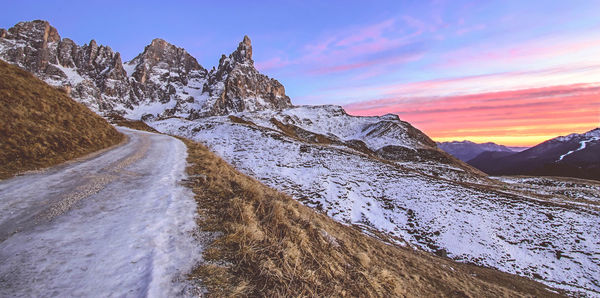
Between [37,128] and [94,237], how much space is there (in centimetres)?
1330

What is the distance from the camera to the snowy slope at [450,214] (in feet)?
53.7

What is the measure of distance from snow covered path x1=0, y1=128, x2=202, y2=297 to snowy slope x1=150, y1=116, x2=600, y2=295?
14604mm

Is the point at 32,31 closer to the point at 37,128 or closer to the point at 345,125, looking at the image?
the point at 345,125

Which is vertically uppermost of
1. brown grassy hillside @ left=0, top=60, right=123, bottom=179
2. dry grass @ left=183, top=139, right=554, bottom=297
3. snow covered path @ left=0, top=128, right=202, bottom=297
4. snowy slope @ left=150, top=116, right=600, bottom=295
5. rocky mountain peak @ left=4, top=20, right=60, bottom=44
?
rocky mountain peak @ left=4, top=20, right=60, bottom=44

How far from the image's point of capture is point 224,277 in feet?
11.7

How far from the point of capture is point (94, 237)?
14.9ft

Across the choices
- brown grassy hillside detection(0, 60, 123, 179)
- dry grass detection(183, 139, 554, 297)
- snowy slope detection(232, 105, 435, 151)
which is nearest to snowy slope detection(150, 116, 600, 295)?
dry grass detection(183, 139, 554, 297)

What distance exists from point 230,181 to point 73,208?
4.31 meters

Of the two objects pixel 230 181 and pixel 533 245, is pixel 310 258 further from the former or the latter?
pixel 533 245

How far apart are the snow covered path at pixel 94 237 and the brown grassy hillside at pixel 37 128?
301 cm

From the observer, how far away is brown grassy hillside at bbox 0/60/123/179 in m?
10.5

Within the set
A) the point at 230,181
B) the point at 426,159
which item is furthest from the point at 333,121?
the point at 230,181

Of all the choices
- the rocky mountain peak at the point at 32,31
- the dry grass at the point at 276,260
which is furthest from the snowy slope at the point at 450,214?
the rocky mountain peak at the point at 32,31

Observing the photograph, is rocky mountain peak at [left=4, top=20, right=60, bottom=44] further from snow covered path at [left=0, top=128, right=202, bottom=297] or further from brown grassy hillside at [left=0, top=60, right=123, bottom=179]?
snow covered path at [left=0, top=128, right=202, bottom=297]
